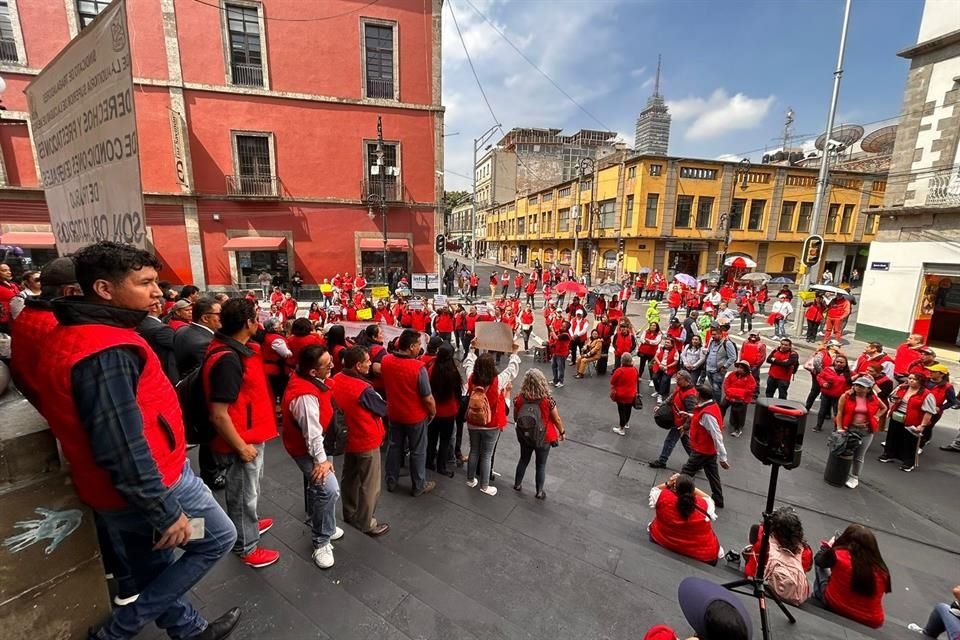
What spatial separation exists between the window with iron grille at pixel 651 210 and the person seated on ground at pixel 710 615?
29.2 meters

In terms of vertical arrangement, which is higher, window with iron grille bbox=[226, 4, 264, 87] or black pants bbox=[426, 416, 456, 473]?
window with iron grille bbox=[226, 4, 264, 87]

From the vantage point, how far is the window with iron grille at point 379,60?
1962cm

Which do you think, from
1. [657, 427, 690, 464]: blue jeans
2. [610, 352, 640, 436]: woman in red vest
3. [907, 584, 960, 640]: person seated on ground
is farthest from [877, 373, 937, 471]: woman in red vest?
[907, 584, 960, 640]: person seated on ground

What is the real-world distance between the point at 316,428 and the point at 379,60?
22.3 meters

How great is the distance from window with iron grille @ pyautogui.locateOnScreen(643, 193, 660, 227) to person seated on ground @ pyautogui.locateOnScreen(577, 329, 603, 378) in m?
21.2

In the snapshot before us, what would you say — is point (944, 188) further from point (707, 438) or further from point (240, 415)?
→ point (240, 415)

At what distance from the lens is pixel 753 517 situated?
4.98m

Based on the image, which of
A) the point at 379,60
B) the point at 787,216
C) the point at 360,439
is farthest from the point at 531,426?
the point at 787,216

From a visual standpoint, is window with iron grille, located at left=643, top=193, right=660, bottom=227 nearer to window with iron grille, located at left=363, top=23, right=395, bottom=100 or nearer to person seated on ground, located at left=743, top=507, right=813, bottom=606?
window with iron grille, located at left=363, top=23, right=395, bottom=100

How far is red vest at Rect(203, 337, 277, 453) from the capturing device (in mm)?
2631

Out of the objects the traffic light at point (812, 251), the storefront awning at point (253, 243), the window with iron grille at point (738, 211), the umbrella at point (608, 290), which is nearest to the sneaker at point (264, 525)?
the umbrella at point (608, 290)

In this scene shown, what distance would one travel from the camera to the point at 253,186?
19641 millimetres

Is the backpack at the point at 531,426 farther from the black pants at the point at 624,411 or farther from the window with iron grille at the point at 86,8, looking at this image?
the window with iron grille at the point at 86,8

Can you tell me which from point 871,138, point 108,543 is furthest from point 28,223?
point 871,138
